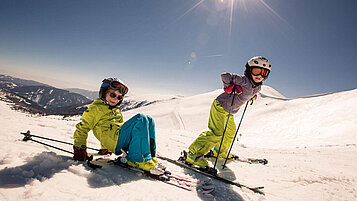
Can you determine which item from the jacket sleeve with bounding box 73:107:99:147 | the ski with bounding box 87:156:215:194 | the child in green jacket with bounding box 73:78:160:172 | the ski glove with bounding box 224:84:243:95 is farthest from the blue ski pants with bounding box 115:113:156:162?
the ski glove with bounding box 224:84:243:95

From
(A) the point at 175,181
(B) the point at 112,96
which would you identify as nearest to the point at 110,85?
(B) the point at 112,96

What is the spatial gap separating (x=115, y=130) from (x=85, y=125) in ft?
1.56

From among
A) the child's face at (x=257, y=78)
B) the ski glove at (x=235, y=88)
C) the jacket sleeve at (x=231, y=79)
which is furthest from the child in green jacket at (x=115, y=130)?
the child's face at (x=257, y=78)

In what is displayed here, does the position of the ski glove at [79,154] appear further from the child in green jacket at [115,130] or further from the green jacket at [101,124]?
the green jacket at [101,124]

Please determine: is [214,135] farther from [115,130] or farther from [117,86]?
[117,86]

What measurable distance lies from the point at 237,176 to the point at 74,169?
10.0 ft

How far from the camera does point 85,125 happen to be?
8.06ft

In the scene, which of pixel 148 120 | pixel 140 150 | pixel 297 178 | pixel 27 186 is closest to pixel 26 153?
pixel 27 186

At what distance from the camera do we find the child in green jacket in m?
2.42

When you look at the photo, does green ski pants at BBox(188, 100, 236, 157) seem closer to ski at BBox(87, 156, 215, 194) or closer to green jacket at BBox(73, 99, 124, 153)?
ski at BBox(87, 156, 215, 194)

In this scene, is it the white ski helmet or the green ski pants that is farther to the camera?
the white ski helmet

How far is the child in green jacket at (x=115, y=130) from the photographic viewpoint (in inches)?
95.3

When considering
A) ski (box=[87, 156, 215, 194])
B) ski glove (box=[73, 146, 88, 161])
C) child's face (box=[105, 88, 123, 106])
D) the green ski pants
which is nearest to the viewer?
ski (box=[87, 156, 215, 194])

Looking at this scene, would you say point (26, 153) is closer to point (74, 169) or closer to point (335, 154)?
point (74, 169)
